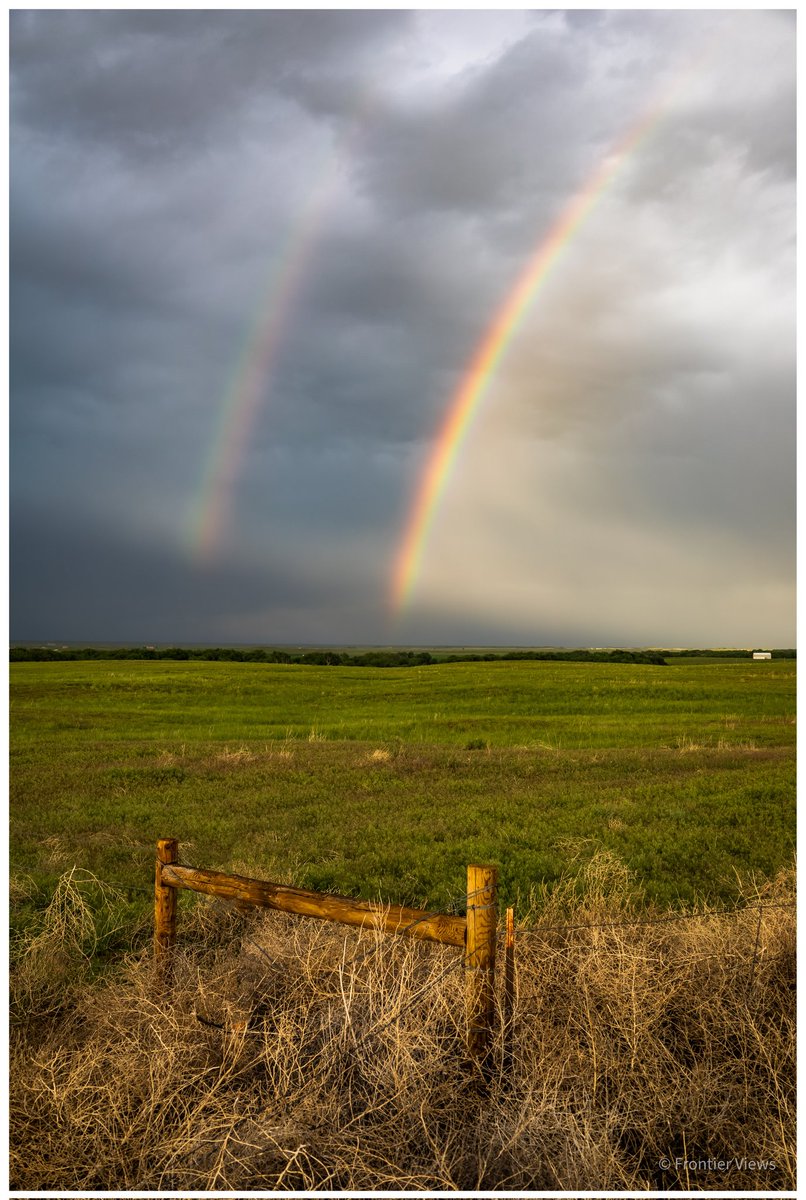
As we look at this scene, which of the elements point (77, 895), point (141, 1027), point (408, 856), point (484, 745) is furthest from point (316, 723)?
point (141, 1027)

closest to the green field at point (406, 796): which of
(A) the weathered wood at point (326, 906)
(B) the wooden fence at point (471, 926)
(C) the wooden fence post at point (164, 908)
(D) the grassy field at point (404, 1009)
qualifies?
(D) the grassy field at point (404, 1009)

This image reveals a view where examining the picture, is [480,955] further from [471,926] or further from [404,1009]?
[404,1009]

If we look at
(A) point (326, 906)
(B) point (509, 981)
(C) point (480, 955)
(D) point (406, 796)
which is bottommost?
(D) point (406, 796)

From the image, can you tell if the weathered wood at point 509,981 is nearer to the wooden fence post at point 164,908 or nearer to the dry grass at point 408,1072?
the dry grass at point 408,1072

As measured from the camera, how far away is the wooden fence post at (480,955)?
4945mm

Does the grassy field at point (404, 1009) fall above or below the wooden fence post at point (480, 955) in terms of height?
below

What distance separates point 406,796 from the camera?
16.2 m

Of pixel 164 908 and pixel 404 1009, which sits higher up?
pixel 164 908

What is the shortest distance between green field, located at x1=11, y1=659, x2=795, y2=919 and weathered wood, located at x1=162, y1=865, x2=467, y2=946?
415cm

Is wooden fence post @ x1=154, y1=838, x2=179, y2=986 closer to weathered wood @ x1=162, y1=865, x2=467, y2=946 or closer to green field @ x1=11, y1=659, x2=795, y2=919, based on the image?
weathered wood @ x1=162, y1=865, x2=467, y2=946

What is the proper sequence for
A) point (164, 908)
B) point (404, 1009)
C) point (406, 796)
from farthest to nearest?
1. point (406, 796)
2. point (164, 908)
3. point (404, 1009)

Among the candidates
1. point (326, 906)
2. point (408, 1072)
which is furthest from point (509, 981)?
point (326, 906)

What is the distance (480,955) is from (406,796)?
11.4 m

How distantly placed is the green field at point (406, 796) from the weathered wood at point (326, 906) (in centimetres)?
415
